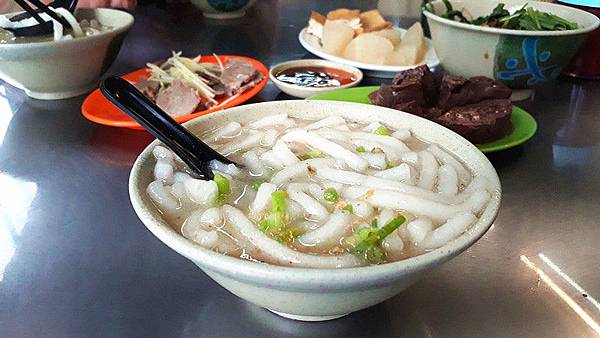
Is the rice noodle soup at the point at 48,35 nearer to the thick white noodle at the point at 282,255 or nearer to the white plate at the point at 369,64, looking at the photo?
the white plate at the point at 369,64

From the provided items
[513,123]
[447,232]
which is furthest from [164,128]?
[513,123]

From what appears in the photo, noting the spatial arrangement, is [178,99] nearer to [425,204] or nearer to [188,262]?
[188,262]

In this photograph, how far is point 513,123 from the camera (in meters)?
1.56

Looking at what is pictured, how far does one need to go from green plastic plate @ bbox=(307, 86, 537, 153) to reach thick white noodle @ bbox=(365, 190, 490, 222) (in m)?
0.58

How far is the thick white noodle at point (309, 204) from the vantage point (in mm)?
842

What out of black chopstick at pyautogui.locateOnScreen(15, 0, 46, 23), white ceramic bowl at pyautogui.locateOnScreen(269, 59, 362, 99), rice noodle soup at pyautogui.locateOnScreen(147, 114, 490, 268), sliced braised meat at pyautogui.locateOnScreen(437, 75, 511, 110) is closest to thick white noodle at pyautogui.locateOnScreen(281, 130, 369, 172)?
rice noodle soup at pyautogui.locateOnScreen(147, 114, 490, 268)

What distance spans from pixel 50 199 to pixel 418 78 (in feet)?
3.23

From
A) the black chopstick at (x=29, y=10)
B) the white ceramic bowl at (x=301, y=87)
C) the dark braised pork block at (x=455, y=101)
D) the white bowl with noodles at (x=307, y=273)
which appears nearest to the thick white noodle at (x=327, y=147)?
the white bowl with noodles at (x=307, y=273)

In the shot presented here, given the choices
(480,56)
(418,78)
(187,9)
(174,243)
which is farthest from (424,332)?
(187,9)

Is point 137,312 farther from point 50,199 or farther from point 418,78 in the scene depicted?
point 418,78

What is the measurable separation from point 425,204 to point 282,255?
0.25 m

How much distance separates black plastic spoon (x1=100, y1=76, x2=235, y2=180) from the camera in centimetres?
93

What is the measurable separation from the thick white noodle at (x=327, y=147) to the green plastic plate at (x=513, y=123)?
541 mm

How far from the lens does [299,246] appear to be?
31.4 inches
